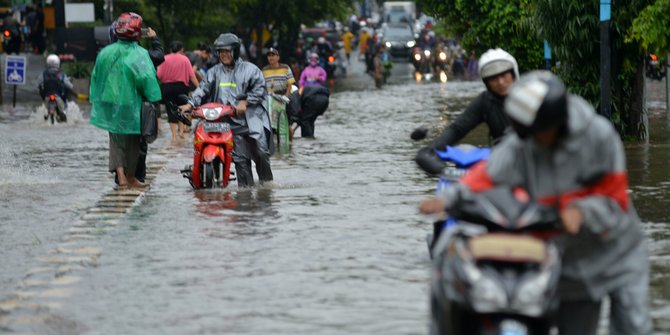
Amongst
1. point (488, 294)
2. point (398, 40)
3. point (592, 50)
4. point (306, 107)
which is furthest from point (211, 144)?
point (398, 40)

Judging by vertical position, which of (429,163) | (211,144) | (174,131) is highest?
(429,163)

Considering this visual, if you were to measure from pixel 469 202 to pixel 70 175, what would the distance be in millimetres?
13743

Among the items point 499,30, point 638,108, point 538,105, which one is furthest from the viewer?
point 499,30

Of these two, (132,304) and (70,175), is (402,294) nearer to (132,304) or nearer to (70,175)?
(132,304)

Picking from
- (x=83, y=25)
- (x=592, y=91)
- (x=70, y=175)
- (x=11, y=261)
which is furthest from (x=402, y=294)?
(x=83, y=25)

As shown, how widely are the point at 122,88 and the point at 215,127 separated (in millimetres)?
1020

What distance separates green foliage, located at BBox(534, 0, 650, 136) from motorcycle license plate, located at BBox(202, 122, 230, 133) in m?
5.70

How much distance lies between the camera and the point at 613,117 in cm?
2206

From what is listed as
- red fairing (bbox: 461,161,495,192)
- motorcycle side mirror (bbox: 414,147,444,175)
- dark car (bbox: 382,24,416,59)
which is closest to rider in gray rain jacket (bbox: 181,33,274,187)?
motorcycle side mirror (bbox: 414,147,444,175)

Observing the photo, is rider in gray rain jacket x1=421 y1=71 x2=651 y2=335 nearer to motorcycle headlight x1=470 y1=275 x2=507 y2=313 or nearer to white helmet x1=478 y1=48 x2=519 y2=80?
motorcycle headlight x1=470 y1=275 x2=507 y2=313

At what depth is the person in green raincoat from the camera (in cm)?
1702

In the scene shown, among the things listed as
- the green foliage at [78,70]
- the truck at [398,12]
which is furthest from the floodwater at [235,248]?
the truck at [398,12]

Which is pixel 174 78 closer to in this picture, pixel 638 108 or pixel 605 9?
pixel 638 108

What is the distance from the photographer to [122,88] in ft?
56.1
